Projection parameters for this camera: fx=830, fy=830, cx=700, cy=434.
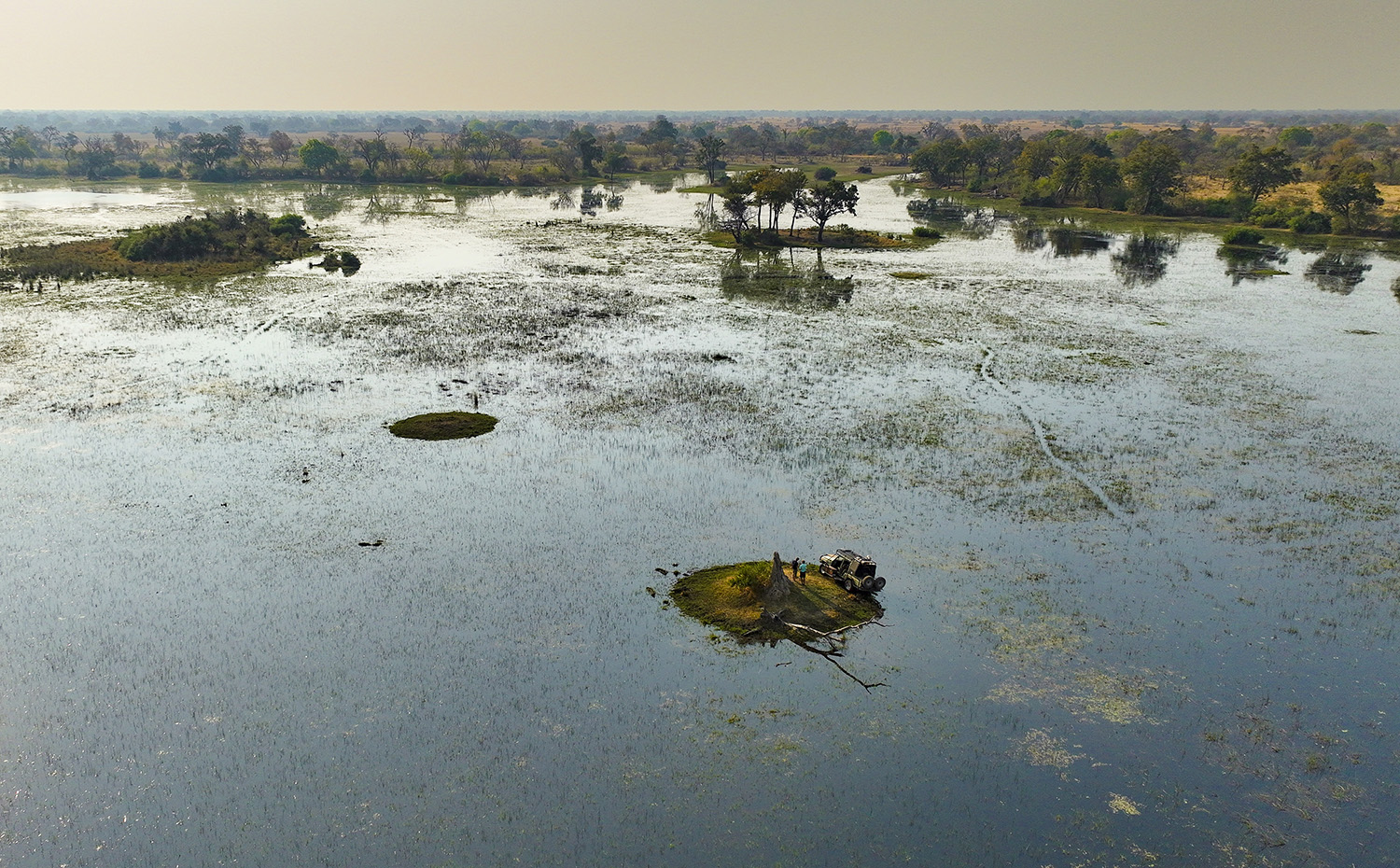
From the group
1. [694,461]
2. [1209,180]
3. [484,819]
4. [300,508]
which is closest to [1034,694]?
[484,819]

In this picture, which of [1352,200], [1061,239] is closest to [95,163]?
[1061,239]

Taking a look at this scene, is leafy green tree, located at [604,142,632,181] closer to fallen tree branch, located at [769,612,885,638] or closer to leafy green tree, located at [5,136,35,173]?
leafy green tree, located at [5,136,35,173]

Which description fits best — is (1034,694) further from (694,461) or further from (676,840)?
(694,461)

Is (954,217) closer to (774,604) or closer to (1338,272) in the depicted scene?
(1338,272)

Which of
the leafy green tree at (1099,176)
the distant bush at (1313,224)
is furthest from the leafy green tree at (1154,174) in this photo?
the distant bush at (1313,224)

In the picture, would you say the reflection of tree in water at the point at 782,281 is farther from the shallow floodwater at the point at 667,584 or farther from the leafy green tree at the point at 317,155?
the leafy green tree at the point at 317,155

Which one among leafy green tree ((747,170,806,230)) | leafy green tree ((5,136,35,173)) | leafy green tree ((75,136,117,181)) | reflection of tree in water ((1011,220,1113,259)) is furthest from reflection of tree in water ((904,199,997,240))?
leafy green tree ((5,136,35,173))
